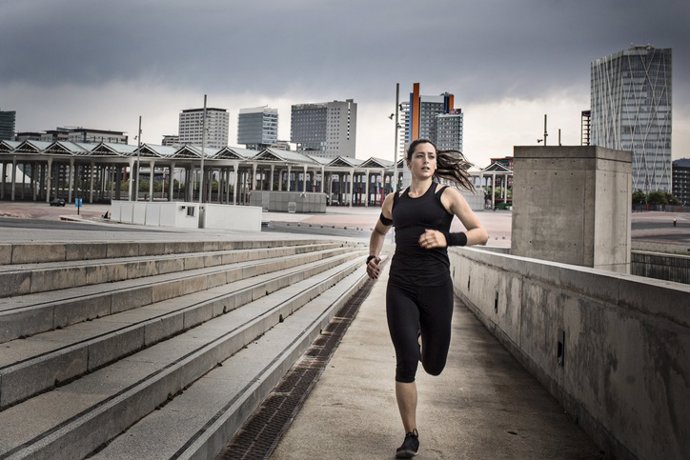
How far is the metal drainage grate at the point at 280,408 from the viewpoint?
385 cm

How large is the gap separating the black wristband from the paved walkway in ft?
4.65

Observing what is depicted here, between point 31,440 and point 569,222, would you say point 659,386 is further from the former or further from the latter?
point 569,222

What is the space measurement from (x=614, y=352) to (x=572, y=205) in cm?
1161

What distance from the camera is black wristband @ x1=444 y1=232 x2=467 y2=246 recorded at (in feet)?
12.1

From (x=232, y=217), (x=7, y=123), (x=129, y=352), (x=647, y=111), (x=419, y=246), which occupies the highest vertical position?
(x=647, y=111)

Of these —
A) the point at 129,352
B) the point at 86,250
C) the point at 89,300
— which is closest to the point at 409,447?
the point at 129,352

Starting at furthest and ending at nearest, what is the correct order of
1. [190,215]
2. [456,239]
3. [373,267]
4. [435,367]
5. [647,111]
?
[647,111]
[190,215]
[373,267]
[435,367]
[456,239]

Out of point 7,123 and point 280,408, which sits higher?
point 7,123

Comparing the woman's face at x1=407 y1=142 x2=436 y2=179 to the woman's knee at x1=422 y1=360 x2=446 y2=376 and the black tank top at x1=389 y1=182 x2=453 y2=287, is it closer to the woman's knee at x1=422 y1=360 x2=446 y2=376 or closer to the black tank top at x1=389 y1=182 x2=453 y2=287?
the black tank top at x1=389 y1=182 x2=453 y2=287

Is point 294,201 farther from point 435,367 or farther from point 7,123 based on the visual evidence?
point 7,123

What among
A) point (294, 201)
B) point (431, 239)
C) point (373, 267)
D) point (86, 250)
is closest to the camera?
point (431, 239)

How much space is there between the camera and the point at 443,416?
4812 millimetres

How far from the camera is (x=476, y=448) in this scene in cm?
404

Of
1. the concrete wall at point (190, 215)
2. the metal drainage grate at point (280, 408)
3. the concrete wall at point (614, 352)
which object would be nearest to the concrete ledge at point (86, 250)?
the metal drainage grate at point (280, 408)
